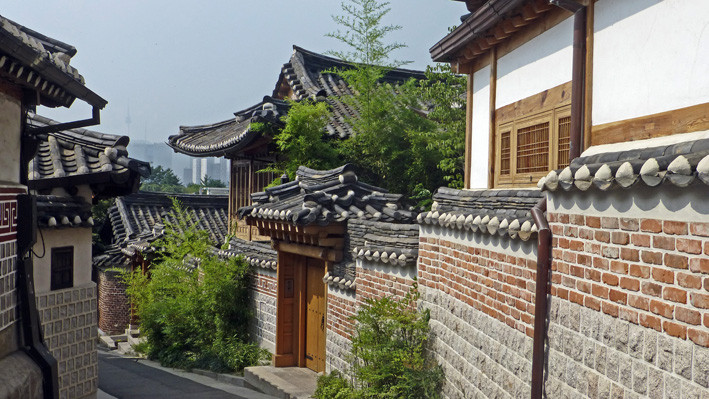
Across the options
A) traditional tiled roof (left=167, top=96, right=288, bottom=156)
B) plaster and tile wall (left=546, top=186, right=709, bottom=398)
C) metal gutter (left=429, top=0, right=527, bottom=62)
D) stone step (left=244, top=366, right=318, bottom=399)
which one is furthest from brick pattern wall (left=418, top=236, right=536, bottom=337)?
traditional tiled roof (left=167, top=96, right=288, bottom=156)

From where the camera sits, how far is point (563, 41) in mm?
7180

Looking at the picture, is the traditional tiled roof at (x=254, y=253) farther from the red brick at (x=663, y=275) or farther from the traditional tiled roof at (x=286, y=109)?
the red brick at (x=663, y=275)

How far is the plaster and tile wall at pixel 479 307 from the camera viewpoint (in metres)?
6.17

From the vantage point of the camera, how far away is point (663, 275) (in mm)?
4086

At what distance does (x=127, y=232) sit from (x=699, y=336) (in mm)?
25203

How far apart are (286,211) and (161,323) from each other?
755 cm

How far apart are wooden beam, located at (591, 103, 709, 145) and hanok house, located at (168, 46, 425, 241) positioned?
33.4 ft

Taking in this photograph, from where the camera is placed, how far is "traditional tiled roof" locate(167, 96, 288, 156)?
16453 millimetres

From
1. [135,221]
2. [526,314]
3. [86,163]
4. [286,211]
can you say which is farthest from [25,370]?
[135,221]

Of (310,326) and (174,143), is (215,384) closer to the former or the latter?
(310,326)

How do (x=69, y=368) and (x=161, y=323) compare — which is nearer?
(x=69, y=368)

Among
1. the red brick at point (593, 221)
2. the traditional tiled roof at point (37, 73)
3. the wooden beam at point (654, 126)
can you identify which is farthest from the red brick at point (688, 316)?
the traditional tiled roof at point (37, 73)

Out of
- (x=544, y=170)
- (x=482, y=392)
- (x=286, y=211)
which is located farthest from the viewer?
(x=286, y=211)

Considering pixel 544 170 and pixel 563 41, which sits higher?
pixel 563 41
